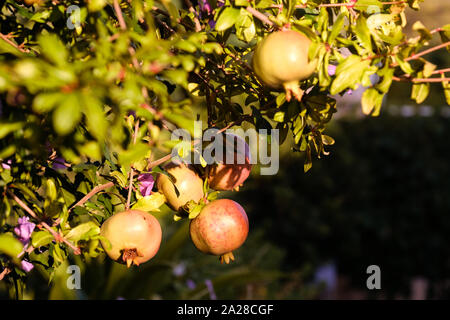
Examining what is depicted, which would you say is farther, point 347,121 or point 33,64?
point 347,121

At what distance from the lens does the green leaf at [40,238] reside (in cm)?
Answer: 69

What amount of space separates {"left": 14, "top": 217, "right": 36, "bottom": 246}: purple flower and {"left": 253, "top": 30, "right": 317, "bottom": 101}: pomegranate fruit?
43 centimetres

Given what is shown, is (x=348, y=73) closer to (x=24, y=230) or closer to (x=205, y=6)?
(x=205, y=6)

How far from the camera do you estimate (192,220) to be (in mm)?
845

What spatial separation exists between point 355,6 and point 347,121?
126 inches

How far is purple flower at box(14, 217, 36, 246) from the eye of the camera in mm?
766

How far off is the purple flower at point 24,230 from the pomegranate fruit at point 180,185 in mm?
219

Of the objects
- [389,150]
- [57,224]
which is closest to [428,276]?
[389,150]

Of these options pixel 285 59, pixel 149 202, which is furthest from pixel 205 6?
pixel 149 202

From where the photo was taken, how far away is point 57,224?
75cm

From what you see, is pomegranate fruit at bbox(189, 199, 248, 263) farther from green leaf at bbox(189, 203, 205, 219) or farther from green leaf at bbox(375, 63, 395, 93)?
green leaf at bbox(375, 63, 395, 93)

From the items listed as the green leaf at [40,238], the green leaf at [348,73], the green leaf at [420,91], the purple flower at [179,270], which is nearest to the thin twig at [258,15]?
the green leaf at [348,73]

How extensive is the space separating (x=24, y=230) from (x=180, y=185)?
259mm
